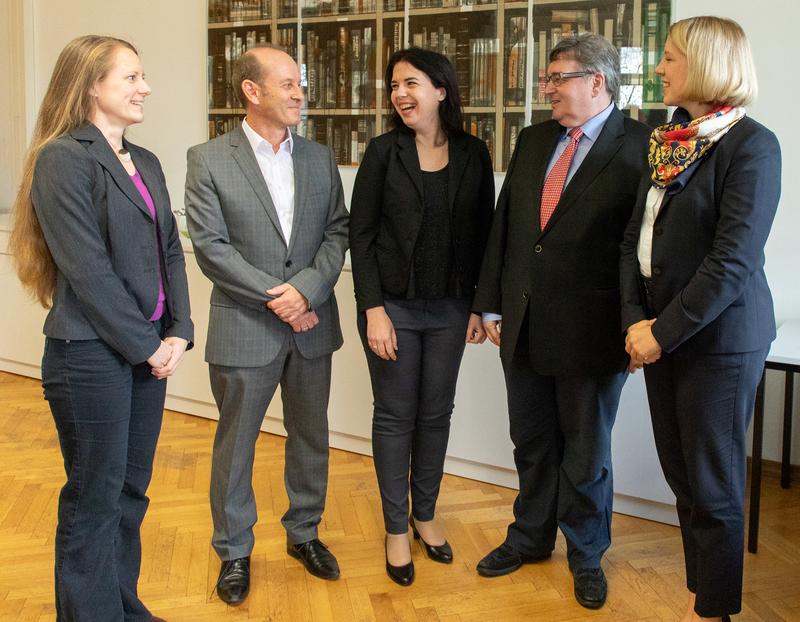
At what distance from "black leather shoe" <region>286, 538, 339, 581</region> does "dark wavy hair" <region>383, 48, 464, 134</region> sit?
1.38m

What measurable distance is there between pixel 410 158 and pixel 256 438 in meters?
1.00

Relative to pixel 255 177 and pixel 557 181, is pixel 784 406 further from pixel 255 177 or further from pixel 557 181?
pixel 255 177

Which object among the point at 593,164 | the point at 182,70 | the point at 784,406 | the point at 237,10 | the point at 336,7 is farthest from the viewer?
the point at 182,70

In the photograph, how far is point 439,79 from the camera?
8.75 ft

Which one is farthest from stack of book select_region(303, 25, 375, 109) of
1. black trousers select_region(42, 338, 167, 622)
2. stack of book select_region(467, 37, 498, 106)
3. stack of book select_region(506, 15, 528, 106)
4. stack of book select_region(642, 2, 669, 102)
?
black trousers select_region(42, 338, 167, 622)

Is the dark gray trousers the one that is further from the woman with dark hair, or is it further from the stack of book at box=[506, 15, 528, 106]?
the stack of book at box=[506, 15, 528, 106]

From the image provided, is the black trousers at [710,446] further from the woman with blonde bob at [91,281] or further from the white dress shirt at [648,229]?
the woman with blonde bob at [91,281]

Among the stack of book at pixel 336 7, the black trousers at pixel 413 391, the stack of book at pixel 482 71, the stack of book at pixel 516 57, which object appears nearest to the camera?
the black trousers at pixel 413 391

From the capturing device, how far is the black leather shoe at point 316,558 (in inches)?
113

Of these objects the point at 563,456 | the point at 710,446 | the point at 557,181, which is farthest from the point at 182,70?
the point at 710,446

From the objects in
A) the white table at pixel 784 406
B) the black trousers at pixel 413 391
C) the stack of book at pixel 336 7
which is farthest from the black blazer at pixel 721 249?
the stack of book at pixel 336 7

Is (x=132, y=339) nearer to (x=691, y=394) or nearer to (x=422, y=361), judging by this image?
(x=422, y=361)

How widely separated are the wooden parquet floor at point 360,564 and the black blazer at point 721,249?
0.96m

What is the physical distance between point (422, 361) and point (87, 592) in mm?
→ 1189
